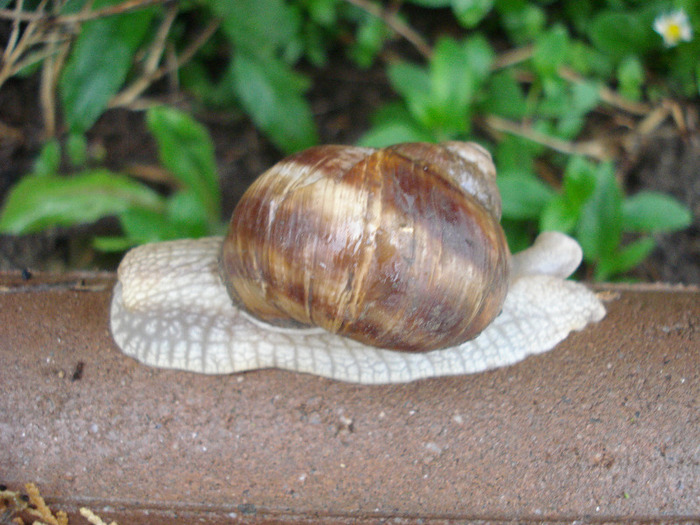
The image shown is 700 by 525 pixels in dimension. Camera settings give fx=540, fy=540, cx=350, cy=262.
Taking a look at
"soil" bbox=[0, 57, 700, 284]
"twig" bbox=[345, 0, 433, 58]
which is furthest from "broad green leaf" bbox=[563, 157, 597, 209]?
"twig" bbox=[345, 0, 433, 58]

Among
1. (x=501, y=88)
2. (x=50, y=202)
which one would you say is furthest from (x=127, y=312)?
(x=501, y=88)

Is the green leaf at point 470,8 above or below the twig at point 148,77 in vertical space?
above

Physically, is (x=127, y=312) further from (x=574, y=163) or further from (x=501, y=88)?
(x=501, y=88)

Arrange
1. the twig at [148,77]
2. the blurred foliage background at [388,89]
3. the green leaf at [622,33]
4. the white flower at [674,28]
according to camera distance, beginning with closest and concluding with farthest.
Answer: the blurred foliage background at [388,89] < the white flower at [674,28] < the green leaf at [622,33] < the twig at [148,77]

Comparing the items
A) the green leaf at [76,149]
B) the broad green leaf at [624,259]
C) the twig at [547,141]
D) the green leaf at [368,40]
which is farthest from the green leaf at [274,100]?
the broad green leaf at [624,259]

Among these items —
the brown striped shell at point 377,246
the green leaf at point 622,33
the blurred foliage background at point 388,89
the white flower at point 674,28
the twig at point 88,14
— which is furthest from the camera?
the green leaf at point 622,33

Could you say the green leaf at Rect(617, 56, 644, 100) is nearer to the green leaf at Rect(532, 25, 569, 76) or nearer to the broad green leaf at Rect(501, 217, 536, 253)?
the green leaf at Rect(532, 25, 569, 76)

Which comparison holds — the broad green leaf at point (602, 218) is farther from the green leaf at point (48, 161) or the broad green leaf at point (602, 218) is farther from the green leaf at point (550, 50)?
the green leaf at point (48, 161)
